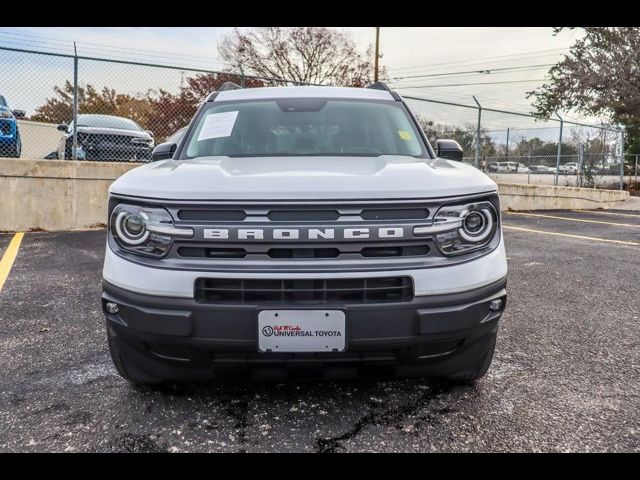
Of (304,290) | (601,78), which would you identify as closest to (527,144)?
(601,78)

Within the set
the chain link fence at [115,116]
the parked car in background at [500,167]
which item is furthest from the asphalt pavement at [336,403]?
the parked car in background at [500,167]

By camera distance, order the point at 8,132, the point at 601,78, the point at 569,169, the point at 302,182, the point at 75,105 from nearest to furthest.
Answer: the point at 302,182 → the point at 8,132 → the point at 75,105 → the point at 569,169 → the point at 601,78

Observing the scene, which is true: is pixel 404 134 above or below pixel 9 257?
above

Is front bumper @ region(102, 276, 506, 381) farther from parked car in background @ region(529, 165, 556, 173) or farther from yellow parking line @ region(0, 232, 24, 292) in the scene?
parked car in background @ region(529, 165, 556, 173)

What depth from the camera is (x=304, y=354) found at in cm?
192

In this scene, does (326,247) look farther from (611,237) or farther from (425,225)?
(611,237)

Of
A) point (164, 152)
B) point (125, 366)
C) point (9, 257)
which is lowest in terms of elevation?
point (9, 257)

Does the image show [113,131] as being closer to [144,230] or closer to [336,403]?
[144,230]

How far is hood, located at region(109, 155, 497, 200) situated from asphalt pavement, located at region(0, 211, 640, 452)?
100 cm

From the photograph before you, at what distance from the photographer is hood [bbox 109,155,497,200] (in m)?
1.95

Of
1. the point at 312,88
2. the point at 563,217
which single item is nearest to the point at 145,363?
the point at 312,88

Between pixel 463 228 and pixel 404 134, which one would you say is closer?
pixel 463 228

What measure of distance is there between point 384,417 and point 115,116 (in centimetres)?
942

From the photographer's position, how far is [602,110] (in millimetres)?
21156
